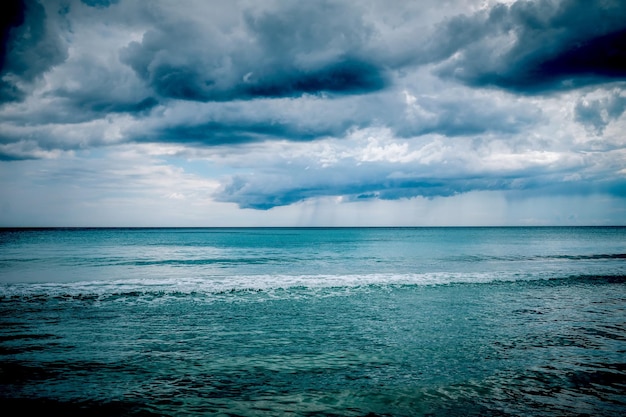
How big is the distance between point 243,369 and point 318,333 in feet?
13.1

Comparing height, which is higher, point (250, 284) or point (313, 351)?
point (313, 351)

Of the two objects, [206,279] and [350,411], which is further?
[206,279]

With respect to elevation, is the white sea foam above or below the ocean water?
below

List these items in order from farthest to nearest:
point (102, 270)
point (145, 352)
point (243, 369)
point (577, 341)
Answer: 1. point (102, 270)
2. point (577, 341)
3. point (145, 352)
4. point (243, 369)

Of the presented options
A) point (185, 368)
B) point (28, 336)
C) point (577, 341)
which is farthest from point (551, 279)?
point (28, 336)

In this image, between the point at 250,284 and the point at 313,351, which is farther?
the point at 250,284

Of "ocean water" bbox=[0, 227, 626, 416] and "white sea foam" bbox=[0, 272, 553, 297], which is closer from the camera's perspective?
"ocean water" bbox=[0, 227, 626, 416]

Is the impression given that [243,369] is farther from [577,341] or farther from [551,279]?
[551,279]

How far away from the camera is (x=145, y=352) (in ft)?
37.1

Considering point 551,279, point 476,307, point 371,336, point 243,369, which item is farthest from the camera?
point 551,279

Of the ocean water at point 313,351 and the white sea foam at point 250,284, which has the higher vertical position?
the ocean water at point 313,351

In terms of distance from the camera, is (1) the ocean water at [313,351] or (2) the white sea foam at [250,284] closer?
(1) the ocean water at [313,351]

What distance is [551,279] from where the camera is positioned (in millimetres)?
26641

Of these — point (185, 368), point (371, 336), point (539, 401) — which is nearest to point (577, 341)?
point (539, 401)
